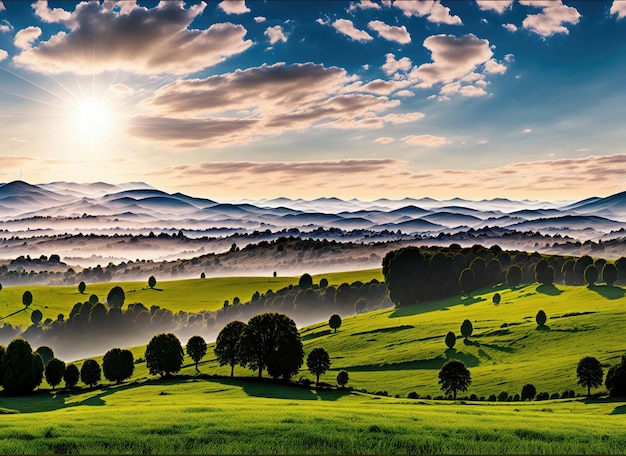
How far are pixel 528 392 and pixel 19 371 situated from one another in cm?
7863

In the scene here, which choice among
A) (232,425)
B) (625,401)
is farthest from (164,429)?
(625,401)

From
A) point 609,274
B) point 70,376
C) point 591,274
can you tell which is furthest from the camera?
point 591,274

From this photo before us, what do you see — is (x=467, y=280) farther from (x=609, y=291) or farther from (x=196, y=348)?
(x=196, y=348)

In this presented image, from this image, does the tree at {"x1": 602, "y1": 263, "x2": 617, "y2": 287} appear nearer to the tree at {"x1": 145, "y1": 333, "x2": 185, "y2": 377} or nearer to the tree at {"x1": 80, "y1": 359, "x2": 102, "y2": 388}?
the tree at {"x1": 145, "y1": 333, "x2": 185, "y2": 377}

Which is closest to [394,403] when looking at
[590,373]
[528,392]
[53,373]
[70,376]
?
[528,392]

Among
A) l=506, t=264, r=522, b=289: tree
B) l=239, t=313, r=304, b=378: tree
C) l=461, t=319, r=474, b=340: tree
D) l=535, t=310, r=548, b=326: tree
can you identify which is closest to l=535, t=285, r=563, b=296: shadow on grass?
l=506, t=264, r=522, b=289: tree

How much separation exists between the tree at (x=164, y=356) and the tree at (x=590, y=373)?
63.5 m

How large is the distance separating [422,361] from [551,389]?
33.6 meters

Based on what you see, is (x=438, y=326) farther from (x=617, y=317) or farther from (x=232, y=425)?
(x=232, y=425)

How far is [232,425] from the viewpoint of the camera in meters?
33.5

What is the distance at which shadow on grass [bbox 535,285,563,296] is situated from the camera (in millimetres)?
164350

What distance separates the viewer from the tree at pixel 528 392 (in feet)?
251

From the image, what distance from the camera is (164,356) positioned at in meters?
94.4

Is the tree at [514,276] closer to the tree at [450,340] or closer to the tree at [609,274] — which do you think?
the tree at [609,274]
